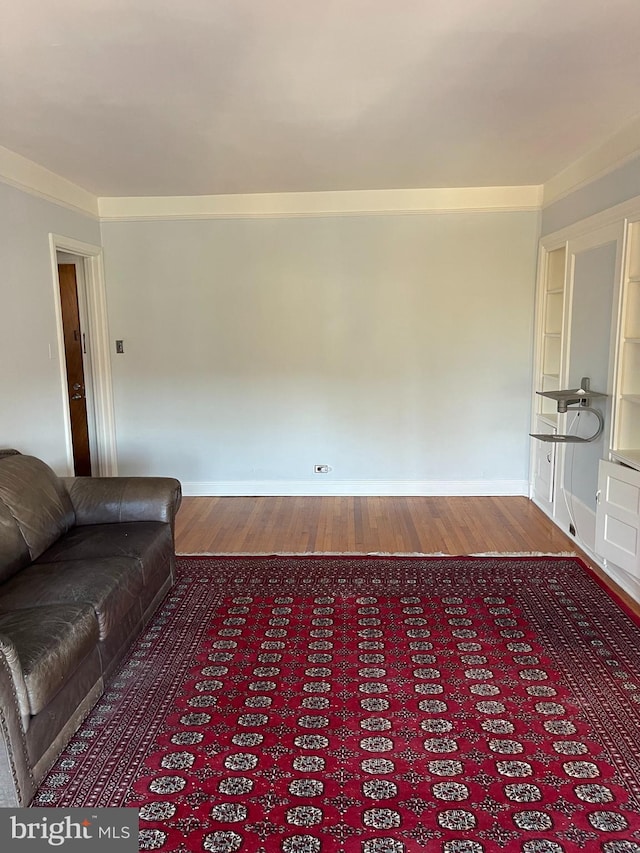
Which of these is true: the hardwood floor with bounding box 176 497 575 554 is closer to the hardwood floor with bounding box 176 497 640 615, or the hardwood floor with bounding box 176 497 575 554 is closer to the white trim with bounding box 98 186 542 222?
the hardwood floor with bounding box 176 497 640 615

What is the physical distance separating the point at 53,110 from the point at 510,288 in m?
3.55

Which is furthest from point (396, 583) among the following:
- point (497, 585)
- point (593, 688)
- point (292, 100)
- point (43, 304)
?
point (43, 304)

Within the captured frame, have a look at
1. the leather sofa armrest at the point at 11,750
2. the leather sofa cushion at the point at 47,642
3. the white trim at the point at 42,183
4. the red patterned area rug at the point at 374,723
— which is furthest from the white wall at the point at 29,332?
the leather sofa armrest at the point at 11,750

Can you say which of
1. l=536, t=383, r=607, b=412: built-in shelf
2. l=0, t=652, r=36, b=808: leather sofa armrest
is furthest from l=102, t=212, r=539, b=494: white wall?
l=0, t=652, r=36, b=808: leather sofa armrest

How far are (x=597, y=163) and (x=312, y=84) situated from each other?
2.03 meters

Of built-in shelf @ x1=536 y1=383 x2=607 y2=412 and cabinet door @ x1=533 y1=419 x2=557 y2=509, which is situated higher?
built-in shelf @ x1=536 y1=383 x2=607 y2=412

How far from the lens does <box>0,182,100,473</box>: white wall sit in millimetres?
3434

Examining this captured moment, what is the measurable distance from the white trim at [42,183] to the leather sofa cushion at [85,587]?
2.42 m

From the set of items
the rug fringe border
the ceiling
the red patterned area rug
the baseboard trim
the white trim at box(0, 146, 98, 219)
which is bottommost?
the red patterned area rug

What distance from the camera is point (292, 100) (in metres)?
2.76

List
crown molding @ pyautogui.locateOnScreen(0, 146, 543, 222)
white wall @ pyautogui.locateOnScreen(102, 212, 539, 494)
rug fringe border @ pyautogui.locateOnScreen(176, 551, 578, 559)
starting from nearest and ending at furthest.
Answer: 1. rug fringe border @ pyautogui.locateOnScreen(176, 551, 578, 559)
2. crown molding @ pyautogui.locateOnScreen(0, 146, 543, 222)
3. white wall @ pyautogui.locateOnScreen(102, 212, 539, 494)

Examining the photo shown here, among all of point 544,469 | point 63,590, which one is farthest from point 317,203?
point 63,590

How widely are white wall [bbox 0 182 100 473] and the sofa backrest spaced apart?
0.62 meters

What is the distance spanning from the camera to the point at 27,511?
2.71 meters
